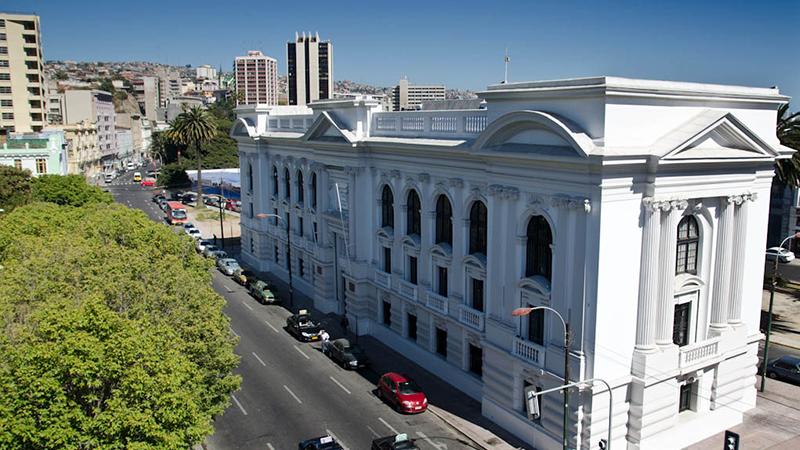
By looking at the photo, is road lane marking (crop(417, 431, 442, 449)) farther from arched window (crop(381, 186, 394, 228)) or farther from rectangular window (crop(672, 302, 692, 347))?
arched window (crop(381, 186, 394, 228))

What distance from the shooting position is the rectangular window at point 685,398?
30531 mm

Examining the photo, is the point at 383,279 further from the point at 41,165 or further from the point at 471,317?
the point at 41,165

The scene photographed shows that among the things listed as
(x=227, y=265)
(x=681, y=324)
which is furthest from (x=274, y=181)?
(x=681, y=324)

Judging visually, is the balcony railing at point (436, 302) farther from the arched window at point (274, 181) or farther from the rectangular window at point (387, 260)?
the arched window at point (274, 181)

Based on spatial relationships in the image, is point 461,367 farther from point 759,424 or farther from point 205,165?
point 205,165

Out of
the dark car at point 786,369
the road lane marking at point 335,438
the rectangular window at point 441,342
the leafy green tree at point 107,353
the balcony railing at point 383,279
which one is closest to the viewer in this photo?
the leafy green tree at point 107,353

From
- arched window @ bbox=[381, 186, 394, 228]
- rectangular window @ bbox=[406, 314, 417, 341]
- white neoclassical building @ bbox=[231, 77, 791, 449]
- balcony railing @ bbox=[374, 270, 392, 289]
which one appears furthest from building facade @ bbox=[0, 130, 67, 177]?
white neoclassical building @ bbox=[231, 77, 791, 449]

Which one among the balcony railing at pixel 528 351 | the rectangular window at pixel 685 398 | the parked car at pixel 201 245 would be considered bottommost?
the parked car at pixel 201 245

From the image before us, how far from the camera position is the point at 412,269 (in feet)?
134

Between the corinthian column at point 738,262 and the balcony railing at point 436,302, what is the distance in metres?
13.8

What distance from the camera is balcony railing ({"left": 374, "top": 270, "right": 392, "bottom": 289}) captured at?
42.1 m

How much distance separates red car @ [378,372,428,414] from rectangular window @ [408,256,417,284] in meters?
7.33

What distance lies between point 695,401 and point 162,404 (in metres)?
23.0

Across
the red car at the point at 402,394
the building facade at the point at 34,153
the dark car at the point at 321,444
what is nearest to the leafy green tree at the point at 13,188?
the building facade at the point at 34,153
